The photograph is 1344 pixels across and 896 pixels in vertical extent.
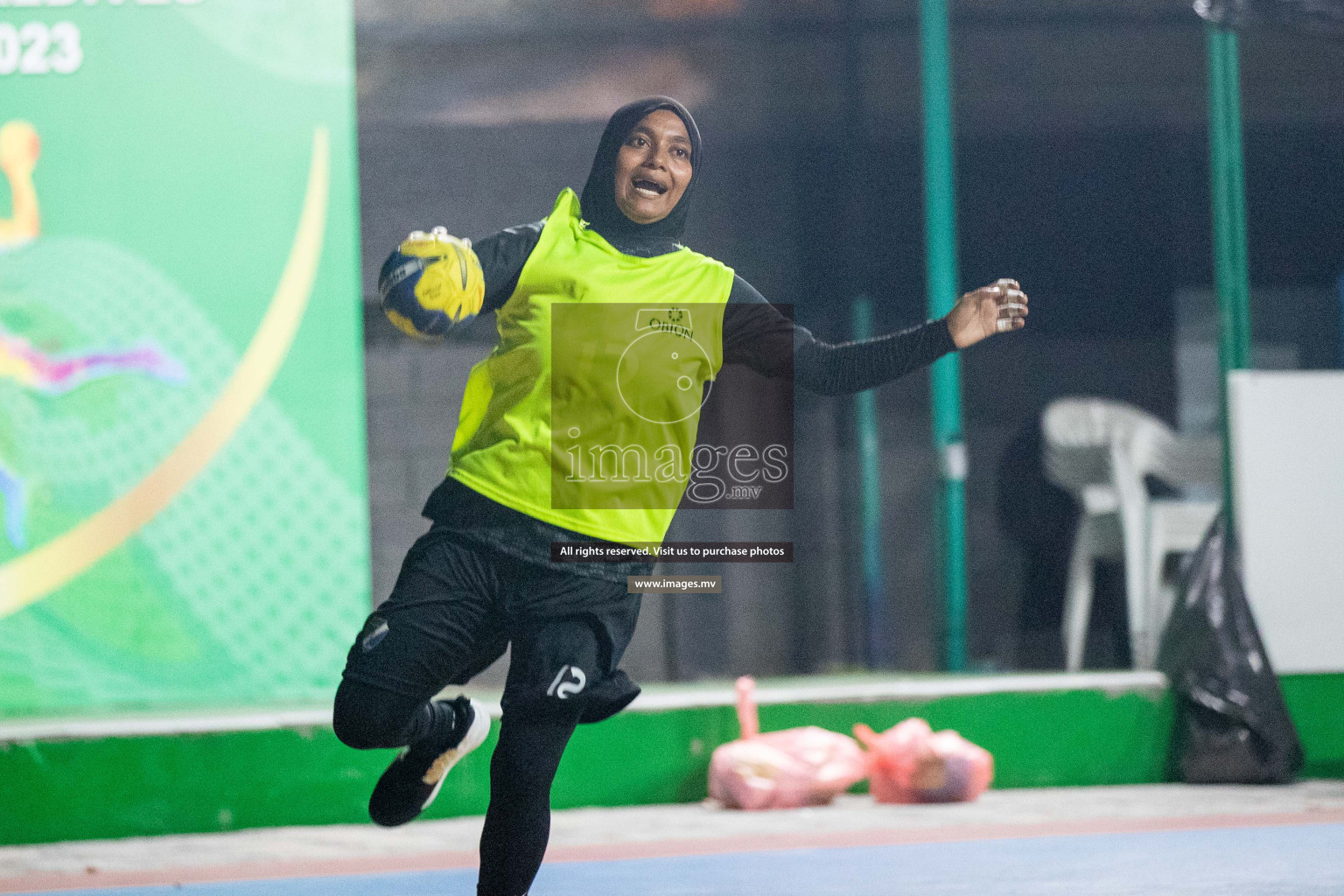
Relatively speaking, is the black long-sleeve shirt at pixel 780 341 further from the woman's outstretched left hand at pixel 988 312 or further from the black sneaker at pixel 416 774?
the black sneaker at pixel 416 774

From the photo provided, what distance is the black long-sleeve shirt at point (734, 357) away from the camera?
2873 millimetres

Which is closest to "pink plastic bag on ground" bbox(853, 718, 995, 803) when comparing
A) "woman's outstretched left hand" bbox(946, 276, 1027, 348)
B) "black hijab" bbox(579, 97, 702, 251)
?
"woman's outstretched left hand" bbox(946, 276, 1027, 348)

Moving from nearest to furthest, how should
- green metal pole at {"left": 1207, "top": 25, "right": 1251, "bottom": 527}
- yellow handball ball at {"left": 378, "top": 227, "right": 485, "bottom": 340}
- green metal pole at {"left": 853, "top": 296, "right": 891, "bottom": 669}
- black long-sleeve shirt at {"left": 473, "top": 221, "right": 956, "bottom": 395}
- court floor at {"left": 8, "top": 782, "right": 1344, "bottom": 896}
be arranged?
yellow handball ball at {"left": 378, "top": 227, "right": 485, "bottom": 340} < black long-sleeve shirt at {"left": 473, "top": 221, "right": 956, "bottom": 395} < court floor at {"left": 8, "top": 782, "right": 1344, "bottom": 896} < green metal pole at {"left": 1207, "top": 25, "right": 1251, "bottom": 527} < green metal pole at {"left": 853, "top": 296, "right": 891, "bottom": 669}

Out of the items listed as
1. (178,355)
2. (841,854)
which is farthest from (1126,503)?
(178,355)

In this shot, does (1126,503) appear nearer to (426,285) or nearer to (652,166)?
(652,166)

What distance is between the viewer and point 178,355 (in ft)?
15.8

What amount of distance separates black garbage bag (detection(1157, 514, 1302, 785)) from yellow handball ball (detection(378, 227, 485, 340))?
3159mm

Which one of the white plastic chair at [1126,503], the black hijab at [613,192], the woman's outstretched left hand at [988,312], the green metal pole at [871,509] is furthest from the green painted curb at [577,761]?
the woman's outstretched left hand at [988,312]

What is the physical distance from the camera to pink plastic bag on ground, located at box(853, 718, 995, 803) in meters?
4.69

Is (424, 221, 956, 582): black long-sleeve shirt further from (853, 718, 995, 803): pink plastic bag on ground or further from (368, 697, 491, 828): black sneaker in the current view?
(853, 718, 995, 803): pink plastic bag on ground

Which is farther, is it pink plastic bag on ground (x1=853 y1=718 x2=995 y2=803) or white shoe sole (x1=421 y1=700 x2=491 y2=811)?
pink plastic bag on ground (x1=853 y1=718 x2=995 y2=803)

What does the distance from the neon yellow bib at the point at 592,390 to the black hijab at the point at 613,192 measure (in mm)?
34

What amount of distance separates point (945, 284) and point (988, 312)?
2.65 meters

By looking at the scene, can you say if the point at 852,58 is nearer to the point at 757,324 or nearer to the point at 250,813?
the point at 757,324
